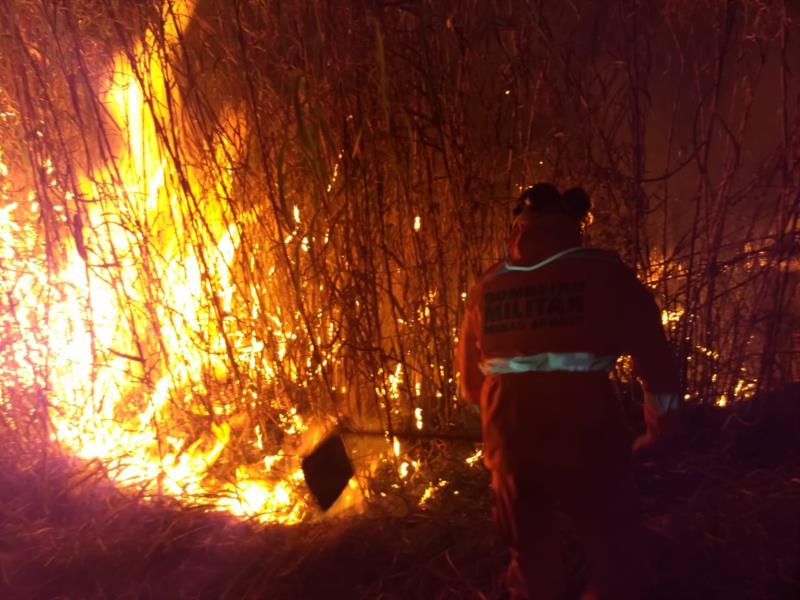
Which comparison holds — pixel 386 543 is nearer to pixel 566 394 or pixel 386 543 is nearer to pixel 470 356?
pixel 470 356

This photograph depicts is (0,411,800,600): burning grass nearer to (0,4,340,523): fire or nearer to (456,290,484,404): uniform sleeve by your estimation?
(0,4,340,523): fire

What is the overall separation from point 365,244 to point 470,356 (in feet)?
2.61

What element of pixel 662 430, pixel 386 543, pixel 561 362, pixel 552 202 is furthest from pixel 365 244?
pixel 662 430

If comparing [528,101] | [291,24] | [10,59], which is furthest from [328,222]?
[10,59]

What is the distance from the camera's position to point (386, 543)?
2.30m

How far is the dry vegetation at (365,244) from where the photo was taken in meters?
2.26

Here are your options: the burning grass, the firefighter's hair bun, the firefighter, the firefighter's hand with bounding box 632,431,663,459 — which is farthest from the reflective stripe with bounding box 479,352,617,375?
the burning grass

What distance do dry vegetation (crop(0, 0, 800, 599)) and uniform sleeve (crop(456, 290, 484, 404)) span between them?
25.7 inches

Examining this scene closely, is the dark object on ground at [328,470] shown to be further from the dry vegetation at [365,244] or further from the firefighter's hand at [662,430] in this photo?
the firefighter's hand at [662,430]

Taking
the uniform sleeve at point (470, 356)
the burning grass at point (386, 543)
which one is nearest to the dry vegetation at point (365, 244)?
the burning grass at point (386, 543)

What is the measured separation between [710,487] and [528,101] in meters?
1.85

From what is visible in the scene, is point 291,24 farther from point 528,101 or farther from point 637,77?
point 637,77

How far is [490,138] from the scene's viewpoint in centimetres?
257

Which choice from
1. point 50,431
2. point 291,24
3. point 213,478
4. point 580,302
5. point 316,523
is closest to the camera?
point 580,302
